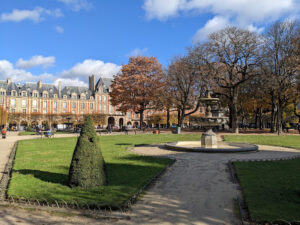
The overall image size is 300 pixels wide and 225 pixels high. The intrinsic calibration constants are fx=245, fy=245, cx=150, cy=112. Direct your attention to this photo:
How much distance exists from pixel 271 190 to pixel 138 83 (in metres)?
33.0

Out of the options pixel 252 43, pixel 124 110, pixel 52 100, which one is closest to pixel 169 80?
pixel 124 110

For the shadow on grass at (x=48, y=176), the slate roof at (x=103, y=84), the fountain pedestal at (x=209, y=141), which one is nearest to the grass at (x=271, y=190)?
the shadow on grass at (x=48, y=176)

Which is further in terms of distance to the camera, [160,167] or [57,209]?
[160,167]

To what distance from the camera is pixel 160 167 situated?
29.8 ft

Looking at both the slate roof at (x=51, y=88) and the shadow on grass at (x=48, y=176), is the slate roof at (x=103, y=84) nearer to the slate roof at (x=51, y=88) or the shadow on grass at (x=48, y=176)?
the slate roof at (x=51, y=88)

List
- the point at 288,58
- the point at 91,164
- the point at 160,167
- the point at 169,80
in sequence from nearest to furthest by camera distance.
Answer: the point at 91,164, the point at 160,167, the point at 288,58, the point at 169,80

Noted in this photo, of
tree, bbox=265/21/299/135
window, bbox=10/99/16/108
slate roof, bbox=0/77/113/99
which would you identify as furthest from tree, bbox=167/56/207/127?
window, bbox=10/99/16/108

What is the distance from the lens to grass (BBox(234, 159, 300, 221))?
460 centimetres

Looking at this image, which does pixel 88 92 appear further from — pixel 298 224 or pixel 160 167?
pixel 298 224

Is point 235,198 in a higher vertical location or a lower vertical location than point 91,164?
lower

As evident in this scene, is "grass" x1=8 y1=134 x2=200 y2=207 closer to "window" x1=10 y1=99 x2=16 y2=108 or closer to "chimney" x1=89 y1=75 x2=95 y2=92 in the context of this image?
"window" x1=10 y1=99 x2=16 y2=108

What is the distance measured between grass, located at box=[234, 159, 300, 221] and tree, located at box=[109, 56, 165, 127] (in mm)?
29260

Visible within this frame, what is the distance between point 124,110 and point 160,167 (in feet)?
99.3

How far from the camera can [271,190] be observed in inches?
238
